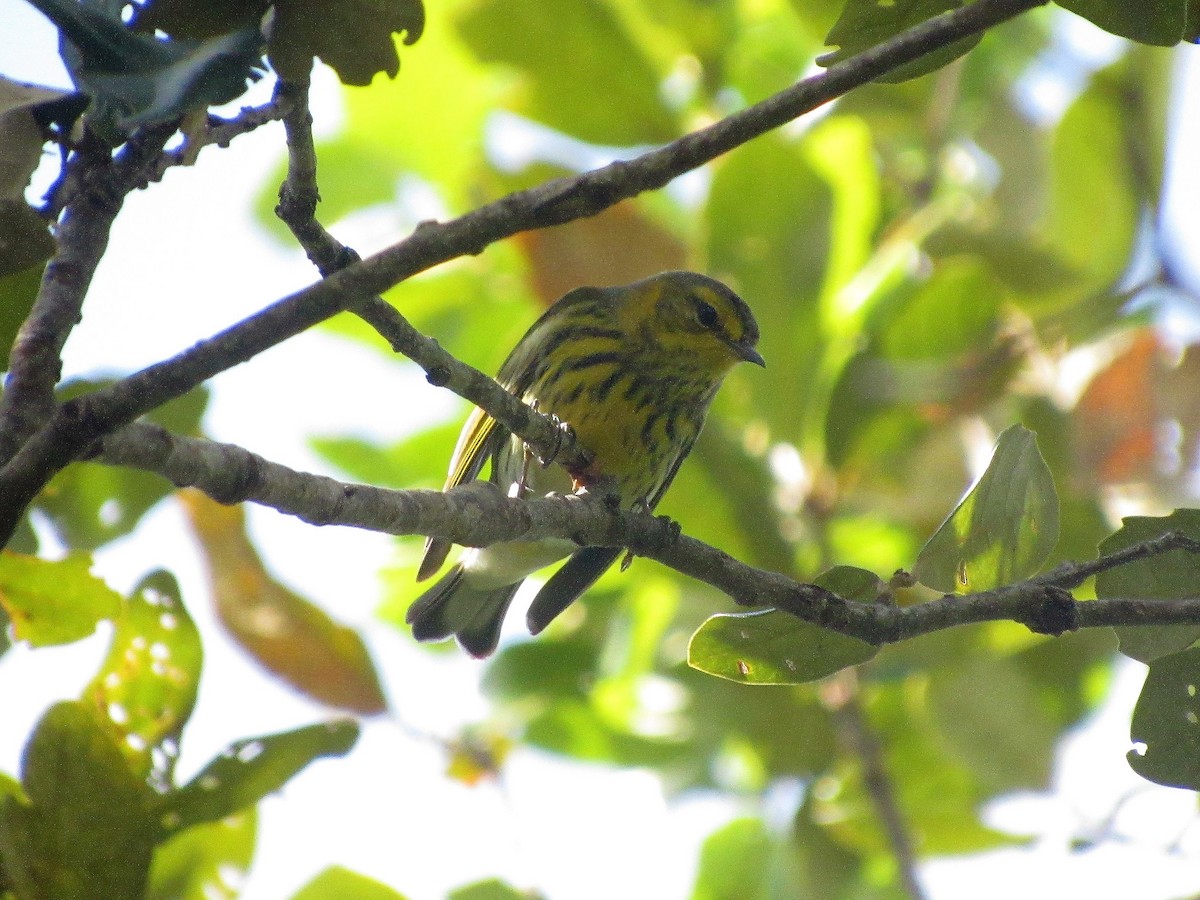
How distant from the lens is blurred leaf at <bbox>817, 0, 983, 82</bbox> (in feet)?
5.52

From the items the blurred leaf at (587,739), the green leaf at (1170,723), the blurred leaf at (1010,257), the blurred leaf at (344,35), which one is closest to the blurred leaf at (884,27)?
the blurred leaf at (344,35)

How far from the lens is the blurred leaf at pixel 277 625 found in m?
3.44

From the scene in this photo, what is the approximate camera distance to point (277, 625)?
3496 mm

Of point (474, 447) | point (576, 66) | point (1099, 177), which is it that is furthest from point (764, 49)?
point (474, 447)

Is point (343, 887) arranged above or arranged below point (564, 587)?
below

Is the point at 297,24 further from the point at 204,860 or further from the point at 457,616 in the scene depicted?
the point at 457,616

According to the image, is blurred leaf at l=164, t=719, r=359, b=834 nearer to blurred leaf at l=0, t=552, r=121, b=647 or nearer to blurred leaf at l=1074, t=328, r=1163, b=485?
blurred leaf at l=0, t=552, r=121, b=647

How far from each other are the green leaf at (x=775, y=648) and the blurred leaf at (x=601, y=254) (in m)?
2.40

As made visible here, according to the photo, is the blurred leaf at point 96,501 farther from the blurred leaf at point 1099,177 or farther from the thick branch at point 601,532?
the blurred leaf at point 1099,177

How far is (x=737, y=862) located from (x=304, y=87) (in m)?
3.19

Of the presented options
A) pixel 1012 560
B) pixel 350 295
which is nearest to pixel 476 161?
pixel 1012 560

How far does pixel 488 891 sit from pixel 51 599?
49.0 inches

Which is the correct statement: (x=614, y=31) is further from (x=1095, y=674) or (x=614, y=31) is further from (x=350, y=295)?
(x=350, y=295)

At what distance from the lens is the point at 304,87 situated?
159cm
